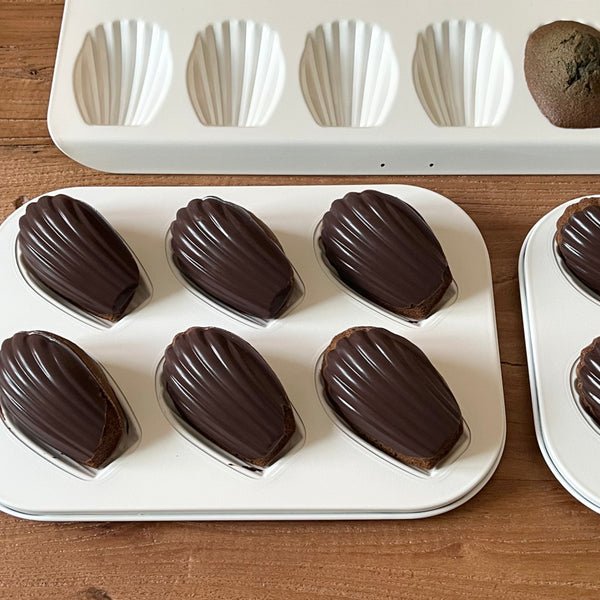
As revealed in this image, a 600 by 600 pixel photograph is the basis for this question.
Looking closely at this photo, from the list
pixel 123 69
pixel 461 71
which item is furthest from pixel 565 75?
pixel 123 69

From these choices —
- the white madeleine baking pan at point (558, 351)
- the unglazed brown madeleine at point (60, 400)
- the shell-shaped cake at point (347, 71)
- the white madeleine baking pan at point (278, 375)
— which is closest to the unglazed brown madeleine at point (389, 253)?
the white madeleine baking pan at point (278, 375)

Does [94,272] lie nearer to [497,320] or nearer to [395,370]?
[395,370]

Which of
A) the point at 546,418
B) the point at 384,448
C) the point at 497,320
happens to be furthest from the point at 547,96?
the point at 384,448

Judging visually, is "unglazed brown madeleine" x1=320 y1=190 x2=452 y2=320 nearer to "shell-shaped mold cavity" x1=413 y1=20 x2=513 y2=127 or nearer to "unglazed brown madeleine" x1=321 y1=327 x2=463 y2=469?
"unglazed brown madeleine" x1=321 y1=327 x2=463 y2=469

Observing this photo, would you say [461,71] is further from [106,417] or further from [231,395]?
[106,417]

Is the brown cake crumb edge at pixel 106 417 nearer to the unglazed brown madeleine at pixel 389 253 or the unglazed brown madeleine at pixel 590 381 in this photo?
the unglazed brown madeleine at pixel 389 253

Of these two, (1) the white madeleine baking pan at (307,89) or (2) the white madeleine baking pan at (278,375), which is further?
(1) the white madeleine baking pan at (307,89)

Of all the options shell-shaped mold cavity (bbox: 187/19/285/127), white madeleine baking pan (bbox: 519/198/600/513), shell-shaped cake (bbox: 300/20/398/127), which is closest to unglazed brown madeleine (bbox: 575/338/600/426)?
white madeleine baking pan (bbox: 519/198/600/513)
